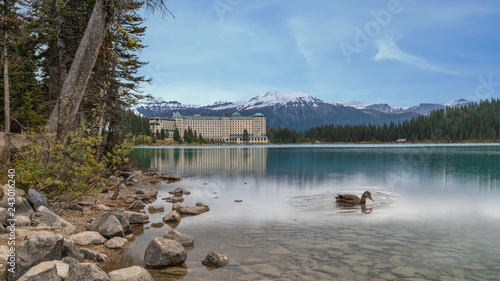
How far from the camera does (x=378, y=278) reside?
755 centimetres

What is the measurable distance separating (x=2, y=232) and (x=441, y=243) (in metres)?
12.3

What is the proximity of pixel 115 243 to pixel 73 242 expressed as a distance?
6.80ft

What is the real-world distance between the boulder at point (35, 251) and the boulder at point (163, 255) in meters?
2.11

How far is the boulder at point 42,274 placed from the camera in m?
5.41

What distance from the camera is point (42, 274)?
5508mm

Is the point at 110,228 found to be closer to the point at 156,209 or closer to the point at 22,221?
the point at 22,221

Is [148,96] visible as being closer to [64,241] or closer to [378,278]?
[64,241]

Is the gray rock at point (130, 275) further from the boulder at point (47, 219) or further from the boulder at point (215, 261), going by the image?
the boulder at point (47, 219)

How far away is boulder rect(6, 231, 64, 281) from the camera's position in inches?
240

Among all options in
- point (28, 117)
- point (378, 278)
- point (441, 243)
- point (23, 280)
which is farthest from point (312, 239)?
point (28, 117)

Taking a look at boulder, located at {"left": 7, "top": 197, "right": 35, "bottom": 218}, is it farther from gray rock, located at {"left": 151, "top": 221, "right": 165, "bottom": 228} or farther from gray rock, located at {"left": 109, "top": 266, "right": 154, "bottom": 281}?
gray rock, located at {"left": 109, "top": 266, "right": 154, "bottom": 281}

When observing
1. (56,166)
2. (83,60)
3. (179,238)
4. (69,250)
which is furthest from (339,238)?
(83,60)

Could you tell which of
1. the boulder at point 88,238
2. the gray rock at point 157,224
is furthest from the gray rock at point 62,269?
the gray rock at point 157,224

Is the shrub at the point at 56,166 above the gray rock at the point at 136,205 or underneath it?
above
